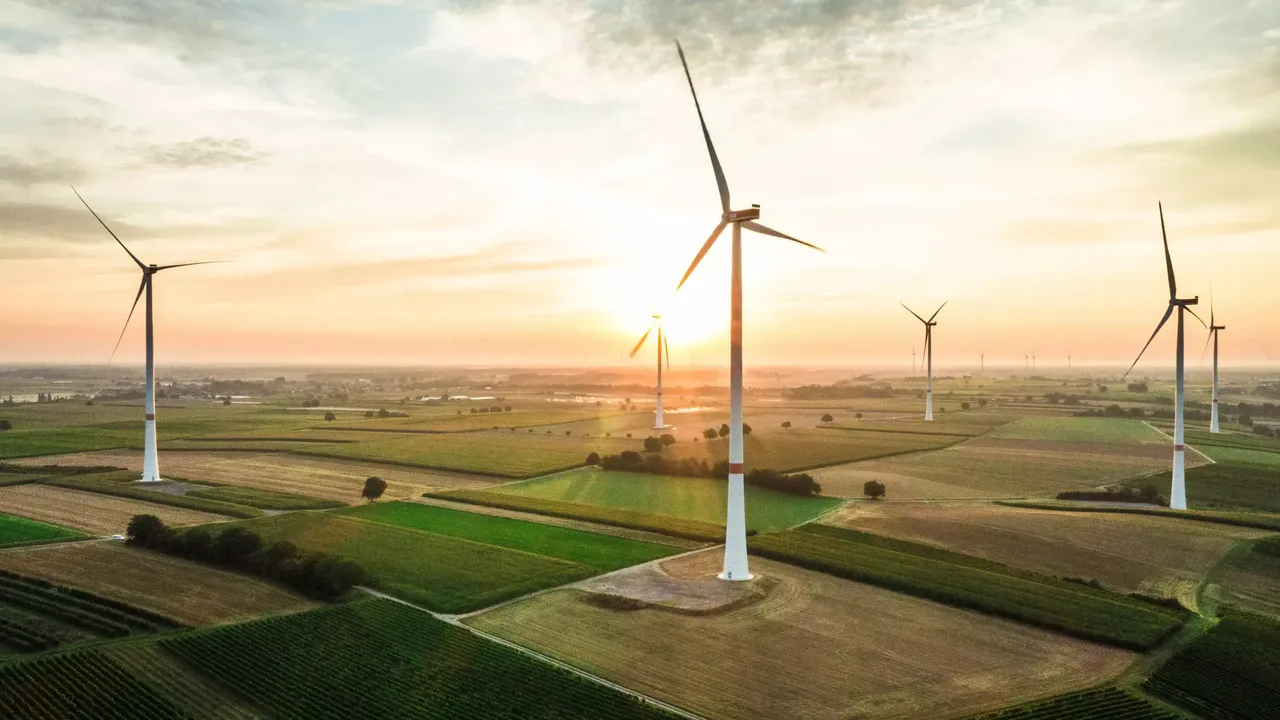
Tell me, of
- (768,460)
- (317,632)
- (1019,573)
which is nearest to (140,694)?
(317,632)

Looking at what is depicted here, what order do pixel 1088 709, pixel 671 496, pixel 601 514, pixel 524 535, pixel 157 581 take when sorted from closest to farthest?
pixel 1088 709
pixel 157 581
pixel 524 535
pixel 601 514
pixel 671 496

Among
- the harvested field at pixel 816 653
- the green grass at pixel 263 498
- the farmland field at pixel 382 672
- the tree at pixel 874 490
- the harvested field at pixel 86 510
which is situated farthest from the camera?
the tree at pixel 874 490

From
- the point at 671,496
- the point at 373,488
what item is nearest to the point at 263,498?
the point at 373,488

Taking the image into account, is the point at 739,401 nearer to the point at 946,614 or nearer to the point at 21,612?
the point at 946,614

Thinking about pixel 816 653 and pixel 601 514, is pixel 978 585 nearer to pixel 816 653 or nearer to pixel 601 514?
pixel 816 653

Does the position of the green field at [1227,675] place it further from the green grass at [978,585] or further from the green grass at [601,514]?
the green grass at [601,514]

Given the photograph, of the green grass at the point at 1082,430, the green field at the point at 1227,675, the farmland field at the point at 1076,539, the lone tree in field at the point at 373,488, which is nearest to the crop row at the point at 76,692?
the green field at the point at 1227,675

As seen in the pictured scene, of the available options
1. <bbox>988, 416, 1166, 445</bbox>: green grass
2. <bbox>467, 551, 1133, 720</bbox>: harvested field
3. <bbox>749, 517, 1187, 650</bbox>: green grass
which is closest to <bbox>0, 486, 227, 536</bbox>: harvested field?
<bbox>467, 551, 1133, 720</bbox>: harvested field
